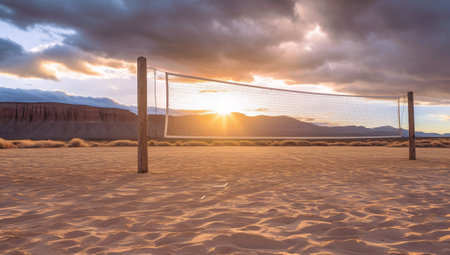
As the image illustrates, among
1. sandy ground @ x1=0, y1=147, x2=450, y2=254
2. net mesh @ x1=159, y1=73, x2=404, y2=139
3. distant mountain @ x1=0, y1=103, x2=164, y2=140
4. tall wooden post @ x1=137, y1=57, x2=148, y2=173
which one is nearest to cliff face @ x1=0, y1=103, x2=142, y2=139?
distant mountain @ x1=0, y1=103, x2=164, y2=140

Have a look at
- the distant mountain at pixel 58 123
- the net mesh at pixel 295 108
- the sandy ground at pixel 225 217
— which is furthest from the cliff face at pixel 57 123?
the sandy ground at pixel 225 217

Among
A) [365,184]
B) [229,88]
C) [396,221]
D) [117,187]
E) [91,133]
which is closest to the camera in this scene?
[396,221]

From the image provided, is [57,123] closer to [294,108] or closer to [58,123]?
[58,123]

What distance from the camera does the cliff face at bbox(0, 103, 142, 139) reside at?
84.4 meters

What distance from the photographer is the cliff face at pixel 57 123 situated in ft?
277

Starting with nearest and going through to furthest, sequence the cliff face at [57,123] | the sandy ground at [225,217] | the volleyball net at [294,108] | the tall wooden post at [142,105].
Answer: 1. the sandy ground at [225,217]
2. the tall wooden post at [142,105]
3. the volleyball net at [294,108]
4. the cliff face at [57,123]

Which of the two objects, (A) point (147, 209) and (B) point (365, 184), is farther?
(B) point (365, 184)

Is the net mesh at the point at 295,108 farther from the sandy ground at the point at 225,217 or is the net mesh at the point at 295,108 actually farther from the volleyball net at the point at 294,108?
the sandy ground at the point at 225,217

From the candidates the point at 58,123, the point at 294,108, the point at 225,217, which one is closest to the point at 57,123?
the point at 58,123

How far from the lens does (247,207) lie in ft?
10.2

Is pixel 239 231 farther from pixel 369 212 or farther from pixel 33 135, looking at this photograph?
pixel 33 135

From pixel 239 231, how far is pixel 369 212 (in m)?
1.54

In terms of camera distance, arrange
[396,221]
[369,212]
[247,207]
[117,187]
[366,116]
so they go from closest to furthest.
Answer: [396,221]
[369,212]
[247,207]
[117,187]
[366,116]

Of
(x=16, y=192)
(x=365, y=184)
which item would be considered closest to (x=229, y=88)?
(x=365, y=184)
